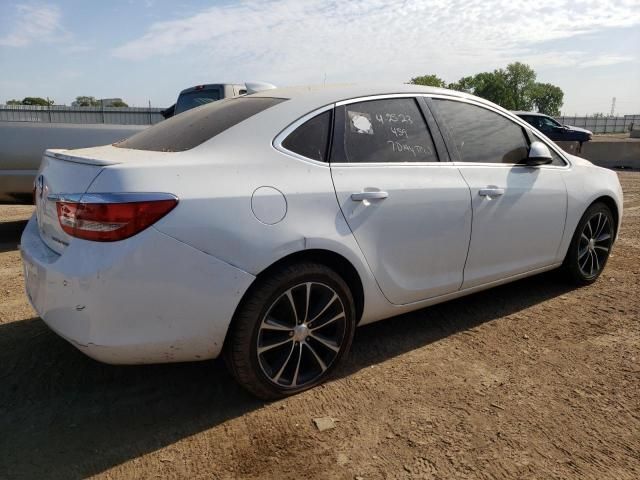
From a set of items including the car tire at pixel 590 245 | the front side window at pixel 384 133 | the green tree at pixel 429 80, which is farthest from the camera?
the green tree at pixel 429 80

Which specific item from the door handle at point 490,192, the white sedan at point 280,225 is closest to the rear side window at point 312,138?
the white sedan at point 280,225

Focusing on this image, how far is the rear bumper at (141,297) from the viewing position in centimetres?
226

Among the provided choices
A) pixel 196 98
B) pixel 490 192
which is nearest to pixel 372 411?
pixel 490 192

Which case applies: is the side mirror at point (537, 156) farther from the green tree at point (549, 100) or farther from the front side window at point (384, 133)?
the green tree at point (549, 100)

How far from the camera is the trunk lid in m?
2.41

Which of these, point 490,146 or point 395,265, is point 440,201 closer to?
point 395,265

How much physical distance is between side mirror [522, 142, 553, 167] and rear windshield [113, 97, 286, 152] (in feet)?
6.24

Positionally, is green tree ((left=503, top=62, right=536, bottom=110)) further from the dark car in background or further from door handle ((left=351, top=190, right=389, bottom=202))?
door handle ((left=351, top=190, right=389, bottom=202))

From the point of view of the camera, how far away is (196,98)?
8.93 metres

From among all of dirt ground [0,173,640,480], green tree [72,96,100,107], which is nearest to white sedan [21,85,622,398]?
dirt ground [0,173,640,480]

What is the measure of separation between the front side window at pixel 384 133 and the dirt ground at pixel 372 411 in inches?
48.5

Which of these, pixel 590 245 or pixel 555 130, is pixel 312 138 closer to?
pixel 590 245

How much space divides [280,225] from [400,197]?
0.82 metres

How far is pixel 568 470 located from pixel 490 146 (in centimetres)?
219
